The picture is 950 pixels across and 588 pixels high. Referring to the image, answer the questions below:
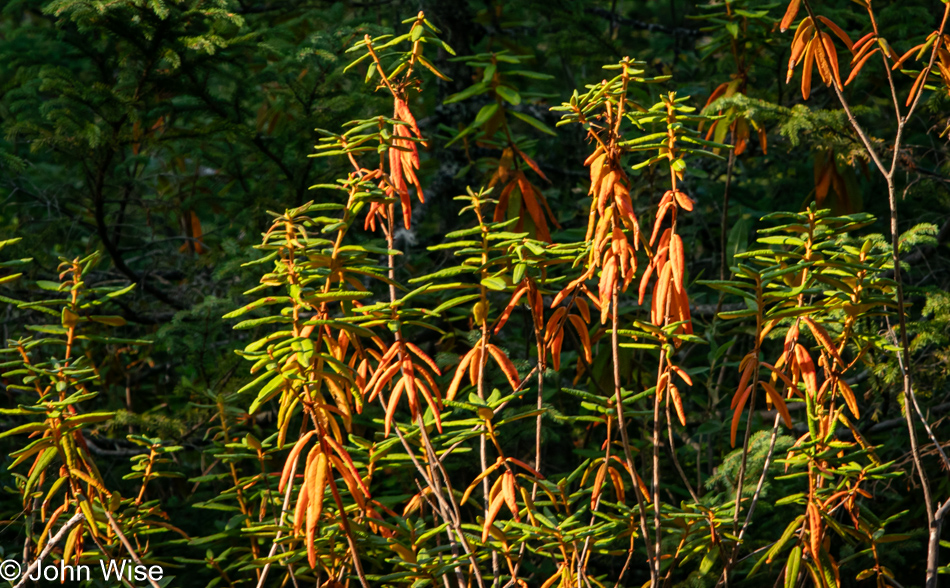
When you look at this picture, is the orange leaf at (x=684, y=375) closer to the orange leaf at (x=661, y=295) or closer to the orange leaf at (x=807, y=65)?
the orange leaf at (x=661, y=295)

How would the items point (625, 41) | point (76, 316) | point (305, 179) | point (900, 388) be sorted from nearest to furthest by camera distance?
point (76, 316) → point (900, 388) → point (305, 179) → point (625, 41)

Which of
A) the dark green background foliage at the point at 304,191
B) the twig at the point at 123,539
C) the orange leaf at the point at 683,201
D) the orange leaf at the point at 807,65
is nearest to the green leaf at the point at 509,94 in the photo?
the dark green background foliage at the point at 304,191

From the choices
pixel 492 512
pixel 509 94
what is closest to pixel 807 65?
pixel 509 94

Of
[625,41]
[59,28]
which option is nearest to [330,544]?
[59,28]

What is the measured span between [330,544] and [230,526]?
1.70 feet

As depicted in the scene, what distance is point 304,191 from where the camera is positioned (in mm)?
3109

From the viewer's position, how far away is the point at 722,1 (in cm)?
304

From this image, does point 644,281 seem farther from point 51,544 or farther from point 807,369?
point 51,544

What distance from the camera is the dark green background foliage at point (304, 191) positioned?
2.70 meters

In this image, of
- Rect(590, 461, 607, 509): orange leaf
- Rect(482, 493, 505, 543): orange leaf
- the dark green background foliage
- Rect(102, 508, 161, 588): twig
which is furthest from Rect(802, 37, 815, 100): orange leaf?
Rect(102, 508, 161, 588): twig

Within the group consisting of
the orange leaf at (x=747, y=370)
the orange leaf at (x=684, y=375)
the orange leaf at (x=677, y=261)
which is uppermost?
the orange leaf at (x=677, y=261)

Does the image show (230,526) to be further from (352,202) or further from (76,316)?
(352,202)

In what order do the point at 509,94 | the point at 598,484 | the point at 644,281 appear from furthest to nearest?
the point at 509,94 → the point at 598,484 → the point at 644,281

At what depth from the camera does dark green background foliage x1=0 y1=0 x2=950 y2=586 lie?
2.70m
